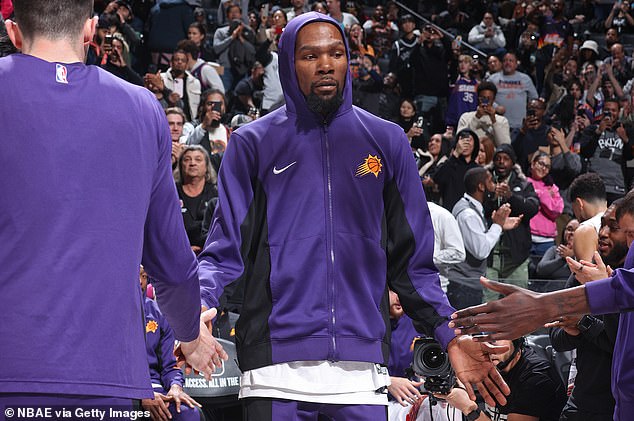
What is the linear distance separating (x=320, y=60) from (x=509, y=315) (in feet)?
4.20

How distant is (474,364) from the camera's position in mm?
3842

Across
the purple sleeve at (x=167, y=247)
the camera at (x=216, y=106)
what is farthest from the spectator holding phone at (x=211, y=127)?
the purple sleeve at (x=167, y=247)

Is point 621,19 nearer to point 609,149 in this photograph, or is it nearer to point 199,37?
point 609,149

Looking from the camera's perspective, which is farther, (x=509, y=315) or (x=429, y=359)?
(x=429, y=359)

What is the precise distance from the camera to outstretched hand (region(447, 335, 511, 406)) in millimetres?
3828

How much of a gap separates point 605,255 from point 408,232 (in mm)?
2848

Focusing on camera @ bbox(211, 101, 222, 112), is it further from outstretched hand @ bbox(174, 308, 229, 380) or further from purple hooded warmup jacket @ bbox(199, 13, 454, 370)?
outstretched hand @ bbox(174, 308, 229, 380)

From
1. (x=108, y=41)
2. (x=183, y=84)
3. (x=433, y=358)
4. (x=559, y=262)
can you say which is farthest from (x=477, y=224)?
(x=433, y=358)

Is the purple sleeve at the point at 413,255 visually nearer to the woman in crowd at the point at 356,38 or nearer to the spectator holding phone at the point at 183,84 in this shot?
the spectator holding phone at the point at 183,84

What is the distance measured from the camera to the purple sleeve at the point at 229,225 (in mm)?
3705

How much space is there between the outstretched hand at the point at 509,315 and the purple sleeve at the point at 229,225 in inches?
36.2

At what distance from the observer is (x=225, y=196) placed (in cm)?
390

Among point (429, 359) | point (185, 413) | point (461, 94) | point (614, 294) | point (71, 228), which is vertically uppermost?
point (71, 228)

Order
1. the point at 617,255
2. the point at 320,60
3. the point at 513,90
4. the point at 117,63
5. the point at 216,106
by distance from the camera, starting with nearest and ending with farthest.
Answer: the point at 320,60 < the point at 617,255 < the point at 216,106 < the point at 117,63 < the point at 513,90
